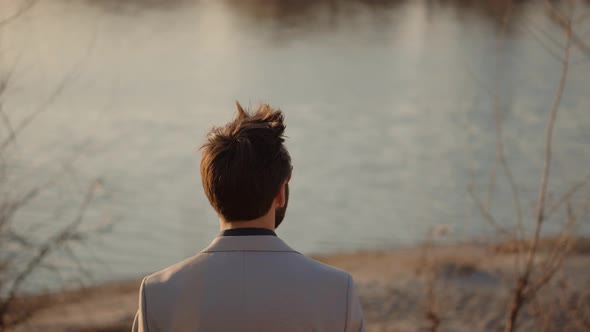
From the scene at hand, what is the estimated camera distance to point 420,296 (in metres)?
7.56

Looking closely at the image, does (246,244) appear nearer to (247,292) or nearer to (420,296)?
(247,292)

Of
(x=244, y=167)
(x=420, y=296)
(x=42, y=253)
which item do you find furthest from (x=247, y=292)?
(x=420, y=296)

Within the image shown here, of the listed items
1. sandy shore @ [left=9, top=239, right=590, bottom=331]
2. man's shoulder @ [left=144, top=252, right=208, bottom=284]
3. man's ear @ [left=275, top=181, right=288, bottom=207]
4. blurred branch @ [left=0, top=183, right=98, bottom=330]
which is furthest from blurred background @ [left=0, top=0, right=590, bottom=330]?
man's shoulder @ [left=144, top=252, right=208, bottom=284]

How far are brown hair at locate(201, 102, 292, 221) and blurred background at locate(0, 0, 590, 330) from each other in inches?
81.2

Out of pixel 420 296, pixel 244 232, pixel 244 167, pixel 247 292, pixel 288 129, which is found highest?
pixel 244 167

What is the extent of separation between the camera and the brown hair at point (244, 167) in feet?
5.24

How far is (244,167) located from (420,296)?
6.26 metres

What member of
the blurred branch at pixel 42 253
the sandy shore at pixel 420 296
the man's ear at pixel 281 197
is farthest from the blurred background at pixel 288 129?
the man's ear at pixel 281 197

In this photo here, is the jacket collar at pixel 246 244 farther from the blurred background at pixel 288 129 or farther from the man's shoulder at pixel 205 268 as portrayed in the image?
the blurred background at pixel 288 129

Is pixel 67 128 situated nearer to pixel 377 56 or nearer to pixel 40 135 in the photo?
pixel 40 135

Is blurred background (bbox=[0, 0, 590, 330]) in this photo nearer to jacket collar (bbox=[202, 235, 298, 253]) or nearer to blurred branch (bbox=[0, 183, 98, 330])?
blurred branch (bbox=[0, 183, 98, 330])

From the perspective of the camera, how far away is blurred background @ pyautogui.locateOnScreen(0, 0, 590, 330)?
363 inches

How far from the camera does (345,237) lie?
10234mm

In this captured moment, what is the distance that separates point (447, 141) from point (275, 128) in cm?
1289
